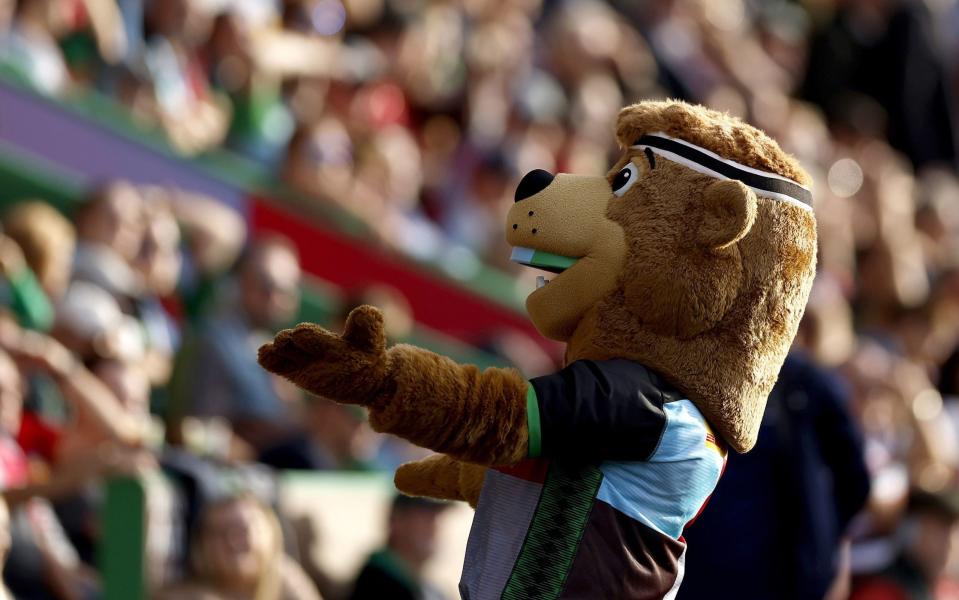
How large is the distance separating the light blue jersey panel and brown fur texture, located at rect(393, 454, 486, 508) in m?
0.34

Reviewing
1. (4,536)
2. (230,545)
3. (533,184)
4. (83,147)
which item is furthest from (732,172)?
(83,147)

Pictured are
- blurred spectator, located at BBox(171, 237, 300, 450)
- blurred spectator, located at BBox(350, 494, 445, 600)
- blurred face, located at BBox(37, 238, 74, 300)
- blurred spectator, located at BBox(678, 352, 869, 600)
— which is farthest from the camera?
blurred spectator, located at BBox(171, 237, 300, 450)

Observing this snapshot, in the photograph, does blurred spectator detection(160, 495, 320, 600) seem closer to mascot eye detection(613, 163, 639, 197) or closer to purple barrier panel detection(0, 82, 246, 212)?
mascot eye detection(613, 163, 639, 197)

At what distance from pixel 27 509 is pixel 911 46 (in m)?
8.83

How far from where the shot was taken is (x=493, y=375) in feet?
7.95

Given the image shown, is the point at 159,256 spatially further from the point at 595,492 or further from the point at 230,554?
the point at 595,492

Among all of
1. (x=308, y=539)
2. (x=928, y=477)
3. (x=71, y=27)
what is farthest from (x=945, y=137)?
(x=308, y=539)

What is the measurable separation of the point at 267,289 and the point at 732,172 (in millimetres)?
3286

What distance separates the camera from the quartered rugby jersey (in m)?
2.43

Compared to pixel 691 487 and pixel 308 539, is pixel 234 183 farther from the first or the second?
pixel 691 487

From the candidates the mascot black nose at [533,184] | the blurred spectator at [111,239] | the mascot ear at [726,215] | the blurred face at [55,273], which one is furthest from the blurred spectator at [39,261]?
the mascot ear at [726,215]

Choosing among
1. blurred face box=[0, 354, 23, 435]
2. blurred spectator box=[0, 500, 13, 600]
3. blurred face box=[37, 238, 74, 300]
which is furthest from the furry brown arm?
blurred face box=[37, 238, 74, 300]

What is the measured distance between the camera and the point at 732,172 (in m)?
2.64

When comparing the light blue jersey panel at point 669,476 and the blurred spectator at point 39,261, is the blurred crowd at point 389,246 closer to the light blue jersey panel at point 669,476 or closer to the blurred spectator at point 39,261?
the blurred spectator at point 39,261
